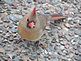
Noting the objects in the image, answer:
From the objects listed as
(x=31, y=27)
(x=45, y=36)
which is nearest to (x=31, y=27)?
(x=31, y=27)

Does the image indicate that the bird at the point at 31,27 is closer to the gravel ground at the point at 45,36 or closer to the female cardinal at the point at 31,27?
the female cardinal at the point at 31,27

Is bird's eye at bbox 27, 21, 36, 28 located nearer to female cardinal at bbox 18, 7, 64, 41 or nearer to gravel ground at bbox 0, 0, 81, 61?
female cardinal at bbox 18, 7, 64, 41

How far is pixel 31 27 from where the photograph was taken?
2807 millimetres

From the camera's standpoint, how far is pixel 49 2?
3602 millimetres

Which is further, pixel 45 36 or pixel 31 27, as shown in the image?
pixel 45 36

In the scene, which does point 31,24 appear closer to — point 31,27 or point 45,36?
point 31,27

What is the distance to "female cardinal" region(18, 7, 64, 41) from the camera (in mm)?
2770

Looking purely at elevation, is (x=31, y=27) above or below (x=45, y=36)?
above

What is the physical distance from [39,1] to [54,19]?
0.41m

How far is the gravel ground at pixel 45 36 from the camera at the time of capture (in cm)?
300

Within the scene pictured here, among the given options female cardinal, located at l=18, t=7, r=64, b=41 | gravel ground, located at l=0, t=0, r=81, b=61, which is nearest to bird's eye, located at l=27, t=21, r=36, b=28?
female cardinal, located at l=18, t=7, r=64, b=41

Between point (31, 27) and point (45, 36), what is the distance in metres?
0.42

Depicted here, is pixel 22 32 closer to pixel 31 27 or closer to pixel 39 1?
pixel 31 27

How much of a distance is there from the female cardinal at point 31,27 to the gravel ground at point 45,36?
173mm
